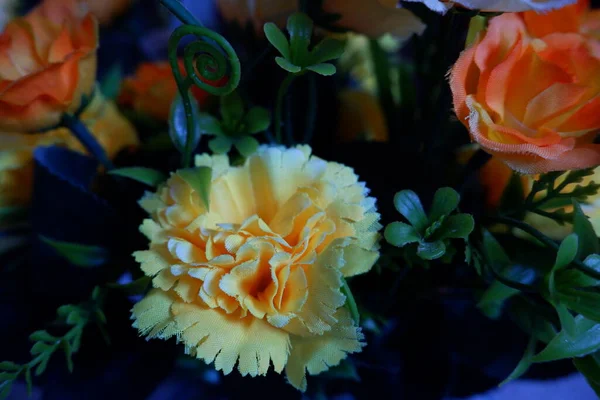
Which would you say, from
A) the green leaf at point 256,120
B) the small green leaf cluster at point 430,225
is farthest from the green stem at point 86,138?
the small green leaf cluster at point 430,225

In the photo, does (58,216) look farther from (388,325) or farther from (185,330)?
(388,325)

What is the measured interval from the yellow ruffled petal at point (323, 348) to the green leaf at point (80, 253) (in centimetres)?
14

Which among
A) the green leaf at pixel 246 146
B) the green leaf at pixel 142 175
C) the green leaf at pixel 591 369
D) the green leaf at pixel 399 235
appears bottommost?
the green leaf at pixel 591 369

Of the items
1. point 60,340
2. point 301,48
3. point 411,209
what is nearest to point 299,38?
point 301,48

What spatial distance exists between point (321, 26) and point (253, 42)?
0.06 m

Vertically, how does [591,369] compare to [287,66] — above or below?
below

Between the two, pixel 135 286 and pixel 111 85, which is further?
pixel 111 85

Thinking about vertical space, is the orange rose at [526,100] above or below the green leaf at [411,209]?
above

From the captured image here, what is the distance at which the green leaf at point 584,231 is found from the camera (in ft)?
0.99

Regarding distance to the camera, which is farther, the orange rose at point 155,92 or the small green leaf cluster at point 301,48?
the orange rose at point 155,92

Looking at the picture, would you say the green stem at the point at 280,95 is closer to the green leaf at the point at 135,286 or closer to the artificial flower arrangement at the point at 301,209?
the artificial flower arrangement at the point at 301,209

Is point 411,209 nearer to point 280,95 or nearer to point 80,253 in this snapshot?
point 280,95

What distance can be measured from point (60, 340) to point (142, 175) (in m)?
0.10

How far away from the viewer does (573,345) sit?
0.94 ft
